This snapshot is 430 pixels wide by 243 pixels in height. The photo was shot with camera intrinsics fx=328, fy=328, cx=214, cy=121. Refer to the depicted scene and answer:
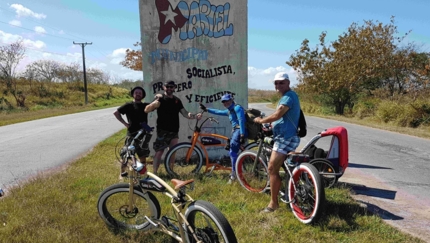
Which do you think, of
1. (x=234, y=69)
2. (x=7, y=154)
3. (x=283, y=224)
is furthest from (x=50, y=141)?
(x=283, y=224)

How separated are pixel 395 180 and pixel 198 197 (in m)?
4.11

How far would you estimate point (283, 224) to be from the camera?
4.25m

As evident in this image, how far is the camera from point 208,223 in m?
3.01

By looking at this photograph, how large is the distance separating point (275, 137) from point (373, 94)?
1000 inches

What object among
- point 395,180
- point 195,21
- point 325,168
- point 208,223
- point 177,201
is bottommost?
point 395,180

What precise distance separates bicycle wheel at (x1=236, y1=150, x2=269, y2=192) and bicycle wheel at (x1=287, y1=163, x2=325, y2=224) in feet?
3.09

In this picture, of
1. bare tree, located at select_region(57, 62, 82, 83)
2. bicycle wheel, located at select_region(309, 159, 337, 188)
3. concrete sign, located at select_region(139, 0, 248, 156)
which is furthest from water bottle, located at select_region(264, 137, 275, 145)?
bare tree, located at select_region(57, 62, 82, 83)

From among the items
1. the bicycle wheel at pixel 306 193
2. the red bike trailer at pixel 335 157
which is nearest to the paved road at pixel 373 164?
the red bike trailer at pixel 335 157

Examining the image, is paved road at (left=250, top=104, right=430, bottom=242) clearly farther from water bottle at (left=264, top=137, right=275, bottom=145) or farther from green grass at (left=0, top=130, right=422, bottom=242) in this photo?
water bottle at (left=264, top=137, right=275, bottom=145)

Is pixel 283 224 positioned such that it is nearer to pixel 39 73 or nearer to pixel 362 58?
pixel 362 58

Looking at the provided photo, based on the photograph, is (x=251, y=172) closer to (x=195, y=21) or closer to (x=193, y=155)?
(x=193, y=155)

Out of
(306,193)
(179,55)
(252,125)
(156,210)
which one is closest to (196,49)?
(179,55)

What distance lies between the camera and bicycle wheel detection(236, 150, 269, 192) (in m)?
5.49

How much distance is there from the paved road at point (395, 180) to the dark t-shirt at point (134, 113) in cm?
407
